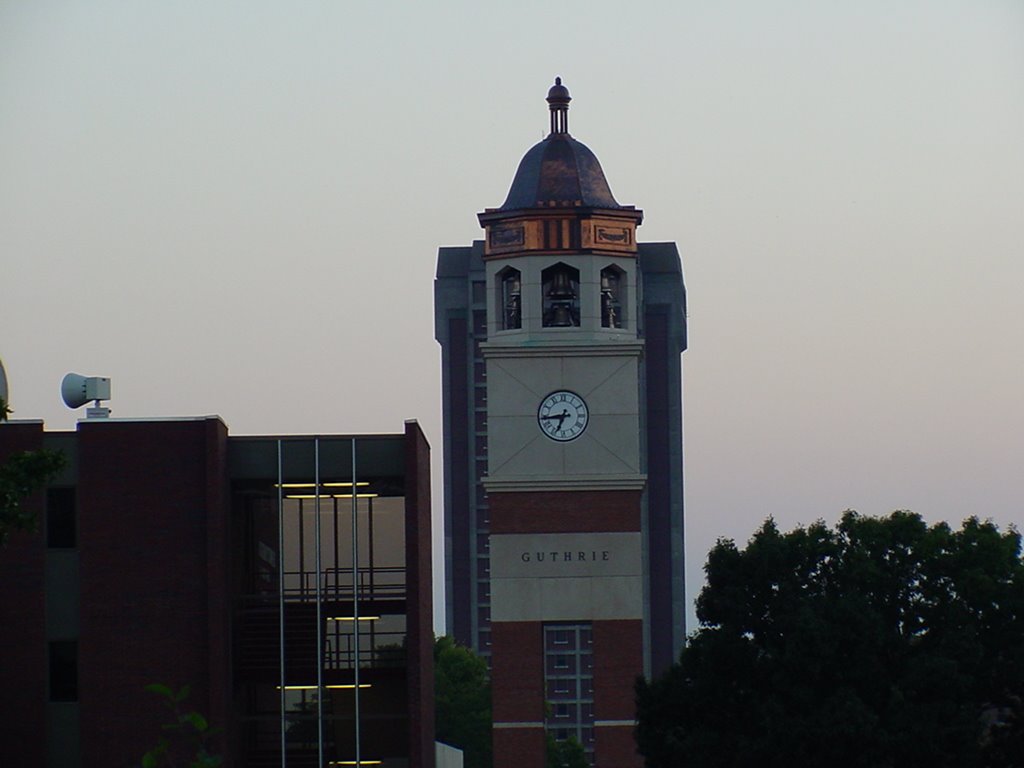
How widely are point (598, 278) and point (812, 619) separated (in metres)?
19.9

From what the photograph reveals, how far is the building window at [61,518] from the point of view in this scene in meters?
50.6

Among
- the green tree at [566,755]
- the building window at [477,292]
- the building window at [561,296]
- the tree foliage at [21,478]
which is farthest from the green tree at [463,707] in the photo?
the tree foliage at [21,478]

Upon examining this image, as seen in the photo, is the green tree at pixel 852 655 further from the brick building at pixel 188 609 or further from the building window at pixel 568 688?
the building window at pixel 568 688

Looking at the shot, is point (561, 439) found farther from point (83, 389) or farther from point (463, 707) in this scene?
point (463, 707)

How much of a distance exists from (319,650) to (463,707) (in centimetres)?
5237

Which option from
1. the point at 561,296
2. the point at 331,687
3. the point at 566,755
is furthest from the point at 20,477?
the point at 566,755

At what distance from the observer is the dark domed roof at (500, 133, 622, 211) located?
2832 inches

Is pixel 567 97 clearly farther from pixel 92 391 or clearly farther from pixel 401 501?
pixel 92 391

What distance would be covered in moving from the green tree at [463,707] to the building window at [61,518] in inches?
2008

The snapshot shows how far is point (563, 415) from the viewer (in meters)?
69.1

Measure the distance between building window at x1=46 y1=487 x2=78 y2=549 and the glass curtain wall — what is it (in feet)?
12.4

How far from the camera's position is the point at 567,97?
76.2m

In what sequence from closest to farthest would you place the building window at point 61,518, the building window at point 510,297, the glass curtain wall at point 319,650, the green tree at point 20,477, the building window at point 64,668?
the green tree at point 20,477, the building window at point 64,668, the building window at point 61,518, the glass curtain wall at point 319,650, the building window at point 510,297

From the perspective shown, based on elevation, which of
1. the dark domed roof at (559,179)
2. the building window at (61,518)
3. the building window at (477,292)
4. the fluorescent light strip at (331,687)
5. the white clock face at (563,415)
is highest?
the building window at (477,292)
